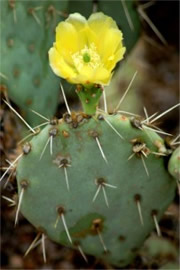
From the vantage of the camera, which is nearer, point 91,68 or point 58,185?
point 91,68

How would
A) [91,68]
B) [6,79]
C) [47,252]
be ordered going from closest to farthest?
[91,68]
[6,79]
[47,252]

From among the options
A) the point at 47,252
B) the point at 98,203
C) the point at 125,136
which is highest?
the point at 125,136

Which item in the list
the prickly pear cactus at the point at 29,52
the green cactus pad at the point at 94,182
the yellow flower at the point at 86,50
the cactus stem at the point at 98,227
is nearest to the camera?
the yellow flower at the point at 86,50

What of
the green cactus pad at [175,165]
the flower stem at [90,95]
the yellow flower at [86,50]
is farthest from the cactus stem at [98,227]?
the yellow flower at [86,50]

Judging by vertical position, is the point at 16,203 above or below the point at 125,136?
below

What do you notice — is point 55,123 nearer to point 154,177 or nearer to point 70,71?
point 70,71

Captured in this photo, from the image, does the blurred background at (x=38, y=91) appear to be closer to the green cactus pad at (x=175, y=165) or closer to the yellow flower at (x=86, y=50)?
the yellow flower at (x=86, y=50)

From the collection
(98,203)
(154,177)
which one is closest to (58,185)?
(98,203)

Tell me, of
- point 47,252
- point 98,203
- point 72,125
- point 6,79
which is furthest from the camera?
point 47,252
